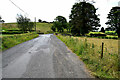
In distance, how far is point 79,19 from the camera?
34500 mm

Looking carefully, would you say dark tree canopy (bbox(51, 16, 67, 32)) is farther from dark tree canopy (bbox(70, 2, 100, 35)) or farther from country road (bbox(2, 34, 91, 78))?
country road (bbox(2, 34, 91, 78))

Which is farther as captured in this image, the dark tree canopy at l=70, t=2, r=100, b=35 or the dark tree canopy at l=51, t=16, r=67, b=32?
the dark tree canopy at l=51, t=16, r=67, b=32

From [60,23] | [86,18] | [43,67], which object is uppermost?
[60,23]

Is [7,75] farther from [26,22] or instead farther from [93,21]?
[26,22]

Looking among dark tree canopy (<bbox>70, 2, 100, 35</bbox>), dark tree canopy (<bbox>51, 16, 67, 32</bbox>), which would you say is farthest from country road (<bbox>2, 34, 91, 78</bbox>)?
dark tree canopy (<bbox>51, 16, 67, 32</bbox>)

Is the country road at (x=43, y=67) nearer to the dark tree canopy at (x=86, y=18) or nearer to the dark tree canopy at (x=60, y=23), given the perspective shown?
the dark tree canopy at (x=86, y=18)

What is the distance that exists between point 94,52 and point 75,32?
32.5 meters

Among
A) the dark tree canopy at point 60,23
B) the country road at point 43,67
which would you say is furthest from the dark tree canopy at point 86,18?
the dark tree canopy at point 60,23

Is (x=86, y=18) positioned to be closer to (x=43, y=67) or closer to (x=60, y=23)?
(x=43, y=67)

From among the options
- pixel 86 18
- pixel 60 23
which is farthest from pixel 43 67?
pixel 60 23

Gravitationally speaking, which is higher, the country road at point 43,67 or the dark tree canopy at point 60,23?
the dark tree canopy at point 60,23

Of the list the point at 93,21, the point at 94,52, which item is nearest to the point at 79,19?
the point at 93,21

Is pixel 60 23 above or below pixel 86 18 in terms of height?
above

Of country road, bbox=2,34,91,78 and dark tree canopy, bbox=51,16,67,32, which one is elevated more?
dark tree canopy, bbox=51,16,67,32
